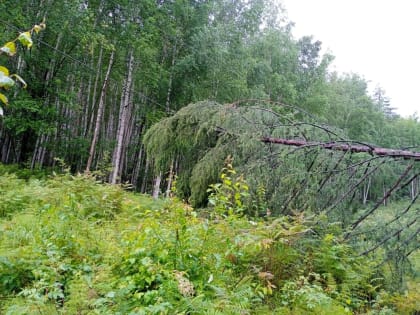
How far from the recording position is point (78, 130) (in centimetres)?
1689

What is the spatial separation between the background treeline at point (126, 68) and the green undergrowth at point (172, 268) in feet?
16.9

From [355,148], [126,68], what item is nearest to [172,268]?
[355,148]

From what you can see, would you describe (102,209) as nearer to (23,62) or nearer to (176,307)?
(176,307)

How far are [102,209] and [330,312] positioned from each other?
3186 mm

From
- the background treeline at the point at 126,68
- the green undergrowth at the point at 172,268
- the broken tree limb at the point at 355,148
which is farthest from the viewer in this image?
the background treeline at the point at 126,68

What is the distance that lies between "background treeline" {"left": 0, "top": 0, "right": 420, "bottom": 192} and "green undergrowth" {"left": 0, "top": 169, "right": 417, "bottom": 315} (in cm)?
514

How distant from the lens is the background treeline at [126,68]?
10406mm

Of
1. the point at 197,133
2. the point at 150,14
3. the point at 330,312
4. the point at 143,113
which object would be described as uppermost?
the point at 150,14

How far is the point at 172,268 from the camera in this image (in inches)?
94.8

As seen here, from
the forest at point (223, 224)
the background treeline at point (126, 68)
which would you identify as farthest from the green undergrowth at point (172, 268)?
the background treeline at point (126, 68)

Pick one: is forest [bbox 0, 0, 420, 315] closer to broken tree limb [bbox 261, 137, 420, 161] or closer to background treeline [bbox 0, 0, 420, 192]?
broken tree limb [bbox 261, 137, 420, 161]

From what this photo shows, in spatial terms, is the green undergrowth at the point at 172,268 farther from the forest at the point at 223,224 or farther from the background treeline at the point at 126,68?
the background treeline at the point at 126,68

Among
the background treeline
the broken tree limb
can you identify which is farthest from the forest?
the background treeline

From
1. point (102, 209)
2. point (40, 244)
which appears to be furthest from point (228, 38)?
point (40, 244)
